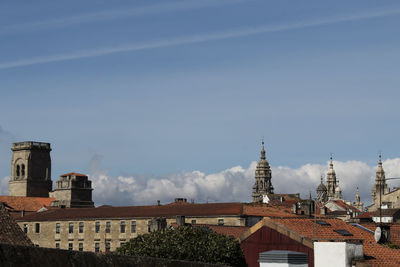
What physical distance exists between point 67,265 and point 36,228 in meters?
94.3

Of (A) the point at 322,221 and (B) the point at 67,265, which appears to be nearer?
(B) the point at 67,265

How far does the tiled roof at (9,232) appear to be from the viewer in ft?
99.6

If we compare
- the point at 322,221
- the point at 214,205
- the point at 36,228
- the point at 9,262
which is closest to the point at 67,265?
the point at 9,262

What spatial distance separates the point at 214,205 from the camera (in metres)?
93.4

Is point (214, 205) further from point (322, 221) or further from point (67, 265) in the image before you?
A: point (67, 265)

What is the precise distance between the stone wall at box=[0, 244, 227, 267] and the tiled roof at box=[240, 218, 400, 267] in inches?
941

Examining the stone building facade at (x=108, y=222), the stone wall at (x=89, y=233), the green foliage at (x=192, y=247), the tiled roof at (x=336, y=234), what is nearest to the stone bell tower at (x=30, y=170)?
the stone building facade at (x=108, y=222)

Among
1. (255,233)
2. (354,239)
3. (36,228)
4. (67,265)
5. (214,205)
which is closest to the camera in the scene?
(67,265)

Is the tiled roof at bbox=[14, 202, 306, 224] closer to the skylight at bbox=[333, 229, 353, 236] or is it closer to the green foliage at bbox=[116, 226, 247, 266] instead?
the skylight at bbox=[333, 229, 353, 236]

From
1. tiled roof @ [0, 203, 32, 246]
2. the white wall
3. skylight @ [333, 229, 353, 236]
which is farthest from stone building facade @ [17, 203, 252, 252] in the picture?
tiled roof @ [0, 203, 32, 246]

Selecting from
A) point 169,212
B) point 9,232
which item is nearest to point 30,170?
point 169,212

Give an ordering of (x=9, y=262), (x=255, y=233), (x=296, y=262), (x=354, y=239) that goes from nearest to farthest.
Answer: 1. (x=9, y=262)
2. (x=296, y=262)
3. (x=354, y=239)
4. (x=255, y=233)

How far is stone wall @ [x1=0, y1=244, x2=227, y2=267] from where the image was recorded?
26.1 ft

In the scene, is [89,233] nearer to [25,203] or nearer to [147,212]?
[147,212]
